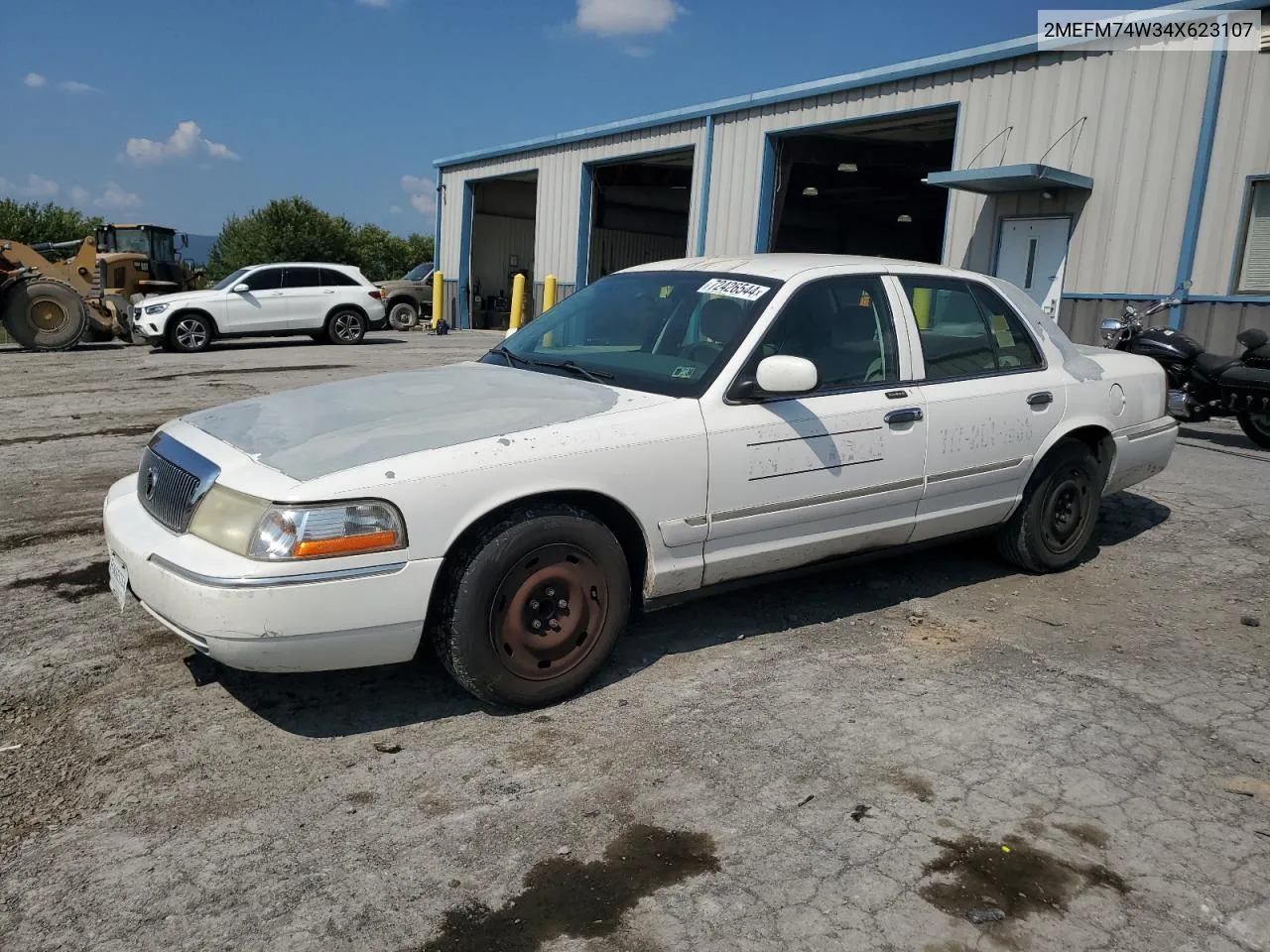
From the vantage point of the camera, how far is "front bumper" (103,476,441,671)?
118 inches

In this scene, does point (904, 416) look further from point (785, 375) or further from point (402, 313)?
point (402, 313)

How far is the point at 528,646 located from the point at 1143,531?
14.4 ft

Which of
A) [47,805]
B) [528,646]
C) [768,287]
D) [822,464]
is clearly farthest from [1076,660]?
[47,805]

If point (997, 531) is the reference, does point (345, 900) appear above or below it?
below

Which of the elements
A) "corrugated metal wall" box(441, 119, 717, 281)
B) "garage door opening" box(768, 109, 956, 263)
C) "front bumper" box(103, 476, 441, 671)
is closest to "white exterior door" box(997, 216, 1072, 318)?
"garage door opening" box(768, 109, 956, 263)

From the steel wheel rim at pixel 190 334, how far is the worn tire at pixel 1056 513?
15862 millimetres

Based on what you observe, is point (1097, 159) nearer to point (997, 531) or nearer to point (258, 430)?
point (997, 531)

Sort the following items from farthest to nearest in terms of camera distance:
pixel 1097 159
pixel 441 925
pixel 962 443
Result: pixel 1097 159 → pixel 962 443 → pixel 441 925

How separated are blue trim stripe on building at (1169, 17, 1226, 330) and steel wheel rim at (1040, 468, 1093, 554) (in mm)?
7701

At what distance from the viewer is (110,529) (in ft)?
11.9

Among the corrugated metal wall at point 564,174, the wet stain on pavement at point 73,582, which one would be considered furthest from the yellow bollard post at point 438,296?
the wet stain on pavement at point 73,582

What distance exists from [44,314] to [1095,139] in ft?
55.7

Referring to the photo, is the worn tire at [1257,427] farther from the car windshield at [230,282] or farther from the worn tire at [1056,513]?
the car windshield at [230,282]

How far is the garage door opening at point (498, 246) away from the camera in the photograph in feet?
90.1
